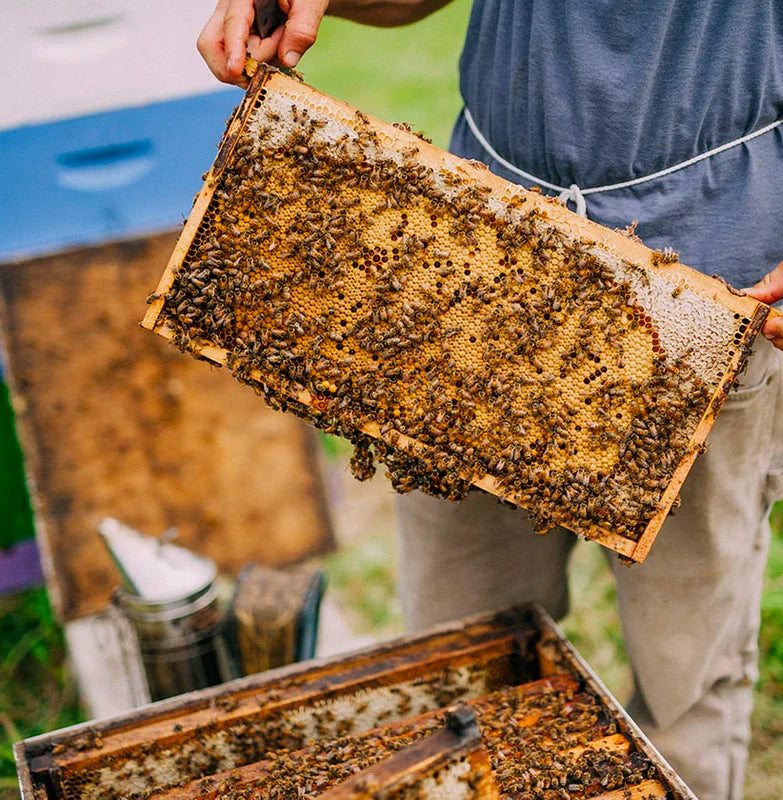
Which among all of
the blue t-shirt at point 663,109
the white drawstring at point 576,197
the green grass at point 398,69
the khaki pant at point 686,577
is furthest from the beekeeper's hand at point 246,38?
the green grass at point 398,69

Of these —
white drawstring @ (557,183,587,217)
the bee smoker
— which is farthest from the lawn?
white drawstring @ (557,183,587,217)

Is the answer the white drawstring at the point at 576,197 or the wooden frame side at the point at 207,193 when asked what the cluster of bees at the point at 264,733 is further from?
the white drawstring at the point at 576,197

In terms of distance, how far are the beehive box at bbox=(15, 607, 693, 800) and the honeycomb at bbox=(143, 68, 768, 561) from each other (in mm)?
481

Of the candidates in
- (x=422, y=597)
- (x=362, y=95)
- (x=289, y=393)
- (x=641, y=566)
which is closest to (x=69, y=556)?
(x=422, y=597)

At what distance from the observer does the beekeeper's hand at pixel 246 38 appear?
6.74 ft

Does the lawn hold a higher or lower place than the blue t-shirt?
lower

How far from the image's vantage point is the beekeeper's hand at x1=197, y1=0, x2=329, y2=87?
6.74 feet

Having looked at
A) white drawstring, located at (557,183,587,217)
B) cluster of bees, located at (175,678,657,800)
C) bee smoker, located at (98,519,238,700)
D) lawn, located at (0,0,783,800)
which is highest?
white drawstring, located at (557,183,587,217)

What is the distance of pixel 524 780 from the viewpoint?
192 cm

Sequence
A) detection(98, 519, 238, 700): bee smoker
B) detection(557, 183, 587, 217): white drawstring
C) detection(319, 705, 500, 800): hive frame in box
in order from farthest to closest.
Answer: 1. detection(98, 519, 238, 700): bee smoker
2. detection(557, 183, 587, 217): white drawstring
3. detection(319, 705, 500, 800): hive frame in box

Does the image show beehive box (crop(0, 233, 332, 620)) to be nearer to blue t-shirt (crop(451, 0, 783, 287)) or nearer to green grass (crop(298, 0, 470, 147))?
blue t-shirt (crop(451, 0, 783, 287))

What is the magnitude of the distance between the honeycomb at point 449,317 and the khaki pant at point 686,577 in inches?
15.5

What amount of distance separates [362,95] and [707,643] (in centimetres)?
796

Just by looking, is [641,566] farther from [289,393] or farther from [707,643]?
[289,393]
